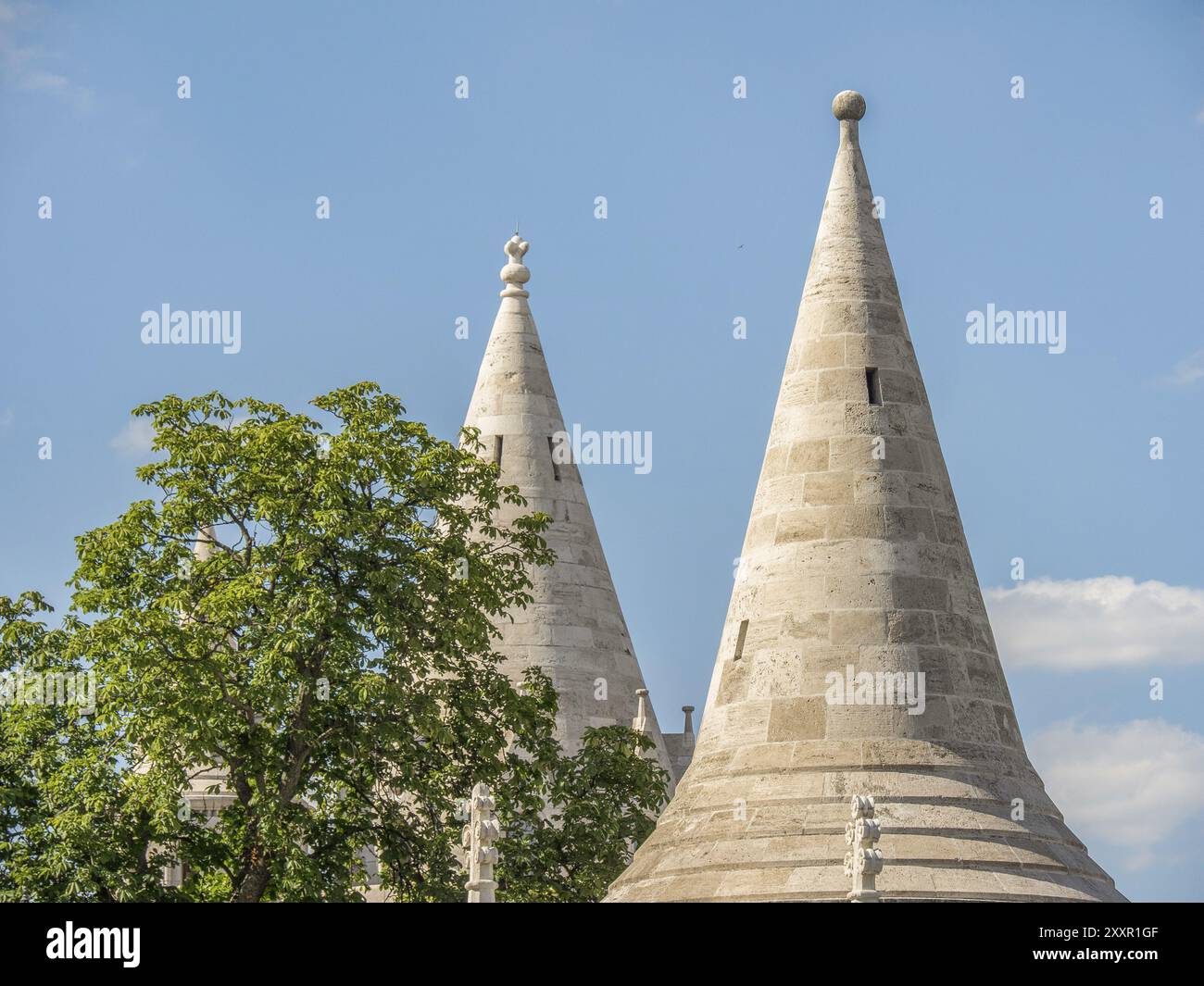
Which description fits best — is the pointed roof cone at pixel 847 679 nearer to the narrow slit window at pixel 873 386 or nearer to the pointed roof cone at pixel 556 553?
the narrow slit window at pixel 873 386

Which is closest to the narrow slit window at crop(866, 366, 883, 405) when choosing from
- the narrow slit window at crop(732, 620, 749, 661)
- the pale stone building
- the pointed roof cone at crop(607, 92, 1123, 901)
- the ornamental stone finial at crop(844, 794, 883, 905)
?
the pointed roof cone at crop(607, 92, 1123, 901)

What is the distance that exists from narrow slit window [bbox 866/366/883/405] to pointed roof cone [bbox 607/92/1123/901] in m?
0.01

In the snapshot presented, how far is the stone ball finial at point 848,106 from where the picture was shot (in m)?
27.4

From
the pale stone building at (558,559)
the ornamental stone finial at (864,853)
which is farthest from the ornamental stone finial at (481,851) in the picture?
the pale stone building at (558,559)

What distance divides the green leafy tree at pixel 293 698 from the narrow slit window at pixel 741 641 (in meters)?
4.72

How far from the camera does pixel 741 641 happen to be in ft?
83.0

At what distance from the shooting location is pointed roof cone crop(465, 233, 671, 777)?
34.3 m

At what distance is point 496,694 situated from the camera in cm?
3050

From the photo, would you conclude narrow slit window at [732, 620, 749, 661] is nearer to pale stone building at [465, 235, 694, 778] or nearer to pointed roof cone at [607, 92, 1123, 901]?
pointed roof cone at [607, 92, 1123, 901]

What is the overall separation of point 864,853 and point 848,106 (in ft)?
31.5

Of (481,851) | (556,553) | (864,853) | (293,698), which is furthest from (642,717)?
(864,853)

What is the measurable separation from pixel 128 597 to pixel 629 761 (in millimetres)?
6959

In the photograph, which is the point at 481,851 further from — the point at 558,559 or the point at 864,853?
the point at 558,559
